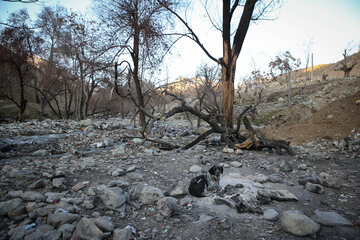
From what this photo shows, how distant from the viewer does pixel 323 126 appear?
5.74 meters

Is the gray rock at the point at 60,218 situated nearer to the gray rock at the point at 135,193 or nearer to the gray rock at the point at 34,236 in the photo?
the gray rock at the point at 34,236

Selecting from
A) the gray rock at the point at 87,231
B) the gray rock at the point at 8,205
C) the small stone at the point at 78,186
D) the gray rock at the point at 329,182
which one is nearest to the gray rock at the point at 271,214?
the gray rock at the point at 329,182

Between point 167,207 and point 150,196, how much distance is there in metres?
0.29

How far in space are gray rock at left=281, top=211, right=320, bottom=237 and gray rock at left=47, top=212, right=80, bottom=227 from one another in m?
1.76

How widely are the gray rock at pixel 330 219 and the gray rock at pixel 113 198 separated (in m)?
1.84

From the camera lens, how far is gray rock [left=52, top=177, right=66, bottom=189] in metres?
2.12

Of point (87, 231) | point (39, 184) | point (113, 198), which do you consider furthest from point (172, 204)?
point (39, 184)

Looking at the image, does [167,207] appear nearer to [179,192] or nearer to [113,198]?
[179,192]

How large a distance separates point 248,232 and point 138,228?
3.02 ft

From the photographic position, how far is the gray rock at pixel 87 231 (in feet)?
4.33

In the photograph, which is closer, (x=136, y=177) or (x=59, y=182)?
(x=59, y=182)

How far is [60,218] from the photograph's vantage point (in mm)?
1470

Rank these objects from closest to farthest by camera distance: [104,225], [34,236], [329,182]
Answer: [34,236] → [104,225] → [329,182]

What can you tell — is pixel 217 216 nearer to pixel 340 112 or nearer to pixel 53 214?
pixel 53 214
